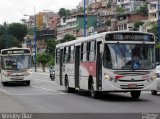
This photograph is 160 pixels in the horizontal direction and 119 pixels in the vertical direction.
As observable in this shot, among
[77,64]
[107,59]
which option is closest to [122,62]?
[107,59]

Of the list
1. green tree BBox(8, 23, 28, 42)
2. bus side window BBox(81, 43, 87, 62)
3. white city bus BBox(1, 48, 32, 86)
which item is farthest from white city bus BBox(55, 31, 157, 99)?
green tree BBox(8, 23, 28, 42)

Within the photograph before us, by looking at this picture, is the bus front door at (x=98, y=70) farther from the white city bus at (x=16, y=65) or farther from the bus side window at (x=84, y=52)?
the white city bus at (x=16, y=65)

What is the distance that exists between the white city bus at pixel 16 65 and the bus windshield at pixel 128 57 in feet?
55.8

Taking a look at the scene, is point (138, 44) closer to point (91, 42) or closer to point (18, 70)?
point (91, 42)

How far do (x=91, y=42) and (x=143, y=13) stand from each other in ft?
403

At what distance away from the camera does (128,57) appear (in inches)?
874

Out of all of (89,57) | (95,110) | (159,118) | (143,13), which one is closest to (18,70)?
(89,57)

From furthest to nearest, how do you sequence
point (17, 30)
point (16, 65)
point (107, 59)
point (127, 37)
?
point (17, 30), point (16, 65), point (127, 37), point (107, 59)

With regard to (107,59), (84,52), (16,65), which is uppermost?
(84,52)

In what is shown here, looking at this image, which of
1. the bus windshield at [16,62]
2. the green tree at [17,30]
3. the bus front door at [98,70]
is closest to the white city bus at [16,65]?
the bus windshield at [16,62]

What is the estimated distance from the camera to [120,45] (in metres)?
22.5

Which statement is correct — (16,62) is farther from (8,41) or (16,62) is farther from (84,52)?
(8,41)

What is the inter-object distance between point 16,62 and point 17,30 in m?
107

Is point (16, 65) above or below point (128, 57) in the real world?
below
